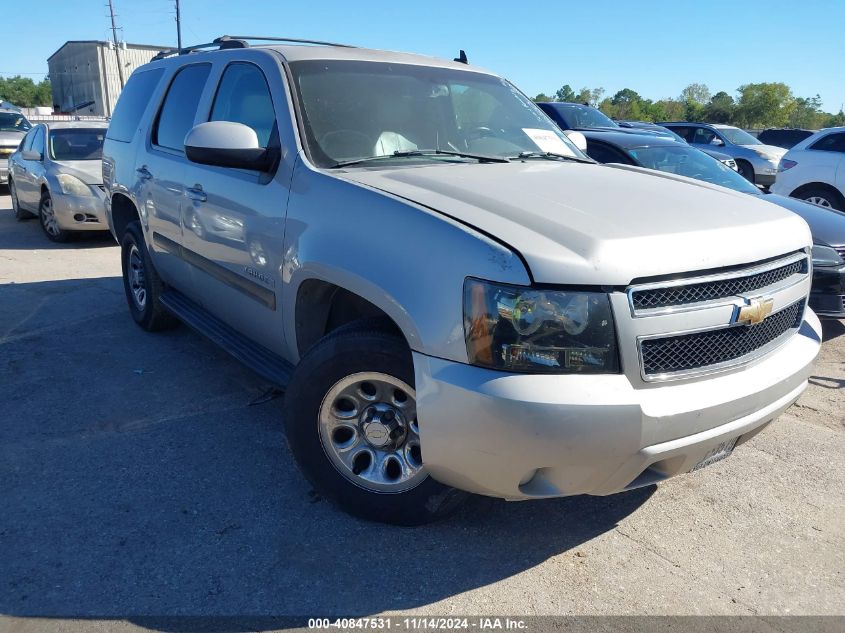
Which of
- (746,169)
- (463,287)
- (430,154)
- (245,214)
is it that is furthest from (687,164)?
(746,169)

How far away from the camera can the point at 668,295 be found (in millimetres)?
2367

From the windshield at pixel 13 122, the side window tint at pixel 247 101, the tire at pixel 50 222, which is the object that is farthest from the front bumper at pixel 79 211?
the windshield at pixel 13 122

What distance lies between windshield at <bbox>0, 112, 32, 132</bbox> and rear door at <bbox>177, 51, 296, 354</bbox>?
13.6m

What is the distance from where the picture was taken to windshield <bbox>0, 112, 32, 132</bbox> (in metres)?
15.2

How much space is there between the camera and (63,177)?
9.38 metres

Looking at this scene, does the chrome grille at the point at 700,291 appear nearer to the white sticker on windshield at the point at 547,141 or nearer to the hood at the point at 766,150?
the white sticker on windshield at the point at 547,141

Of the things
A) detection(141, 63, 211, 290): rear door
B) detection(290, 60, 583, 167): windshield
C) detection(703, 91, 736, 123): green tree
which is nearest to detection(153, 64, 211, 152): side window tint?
detection(141, 63, 211, 290): rear door

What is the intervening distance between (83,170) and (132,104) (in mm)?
4707

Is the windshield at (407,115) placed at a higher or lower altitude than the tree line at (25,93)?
higher

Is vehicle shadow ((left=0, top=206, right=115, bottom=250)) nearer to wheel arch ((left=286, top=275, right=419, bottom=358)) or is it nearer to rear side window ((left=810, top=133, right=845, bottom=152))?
wheel arch ((left=286, top=275, right=419, bottom=358))

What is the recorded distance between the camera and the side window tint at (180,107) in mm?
4406

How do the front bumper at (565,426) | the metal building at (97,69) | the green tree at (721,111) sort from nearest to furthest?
the front bumper at (565,426) < the metal building at (97,69) < the green tree at (721,111)

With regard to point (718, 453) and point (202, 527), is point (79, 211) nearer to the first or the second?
point (202, 527)

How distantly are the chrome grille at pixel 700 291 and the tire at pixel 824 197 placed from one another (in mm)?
8066
